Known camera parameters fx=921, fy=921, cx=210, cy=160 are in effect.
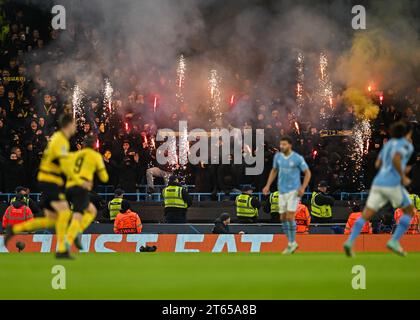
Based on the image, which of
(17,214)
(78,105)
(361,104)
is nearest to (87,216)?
(17,214)

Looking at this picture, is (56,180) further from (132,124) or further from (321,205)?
(132,124)

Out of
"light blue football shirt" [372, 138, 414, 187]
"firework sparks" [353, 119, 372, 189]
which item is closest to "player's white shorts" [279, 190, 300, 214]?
"light blue football shirt" [372, 138, 414, 187]

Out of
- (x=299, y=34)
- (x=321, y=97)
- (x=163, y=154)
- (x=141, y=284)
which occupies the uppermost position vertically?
(x=299, y=34)

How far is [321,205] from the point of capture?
23922 millimetres

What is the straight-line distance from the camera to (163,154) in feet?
89.9

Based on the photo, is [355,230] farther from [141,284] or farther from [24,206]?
[24,206]

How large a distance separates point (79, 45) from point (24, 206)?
8.99 m

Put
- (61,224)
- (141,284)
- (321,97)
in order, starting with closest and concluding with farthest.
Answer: (141,284) → (61,224) → (321,97)

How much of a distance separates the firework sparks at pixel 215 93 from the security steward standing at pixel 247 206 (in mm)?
5730

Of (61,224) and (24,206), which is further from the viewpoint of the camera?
(24,206)

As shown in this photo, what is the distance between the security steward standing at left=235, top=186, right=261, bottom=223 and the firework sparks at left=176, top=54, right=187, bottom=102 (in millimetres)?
7144

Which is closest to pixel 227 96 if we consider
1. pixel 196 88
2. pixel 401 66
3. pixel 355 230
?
pixel 196 88

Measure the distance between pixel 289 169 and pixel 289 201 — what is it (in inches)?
25.0

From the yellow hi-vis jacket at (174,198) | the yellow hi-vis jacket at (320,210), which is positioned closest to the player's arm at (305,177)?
the yellow hi-vis jacket at (174,198)
